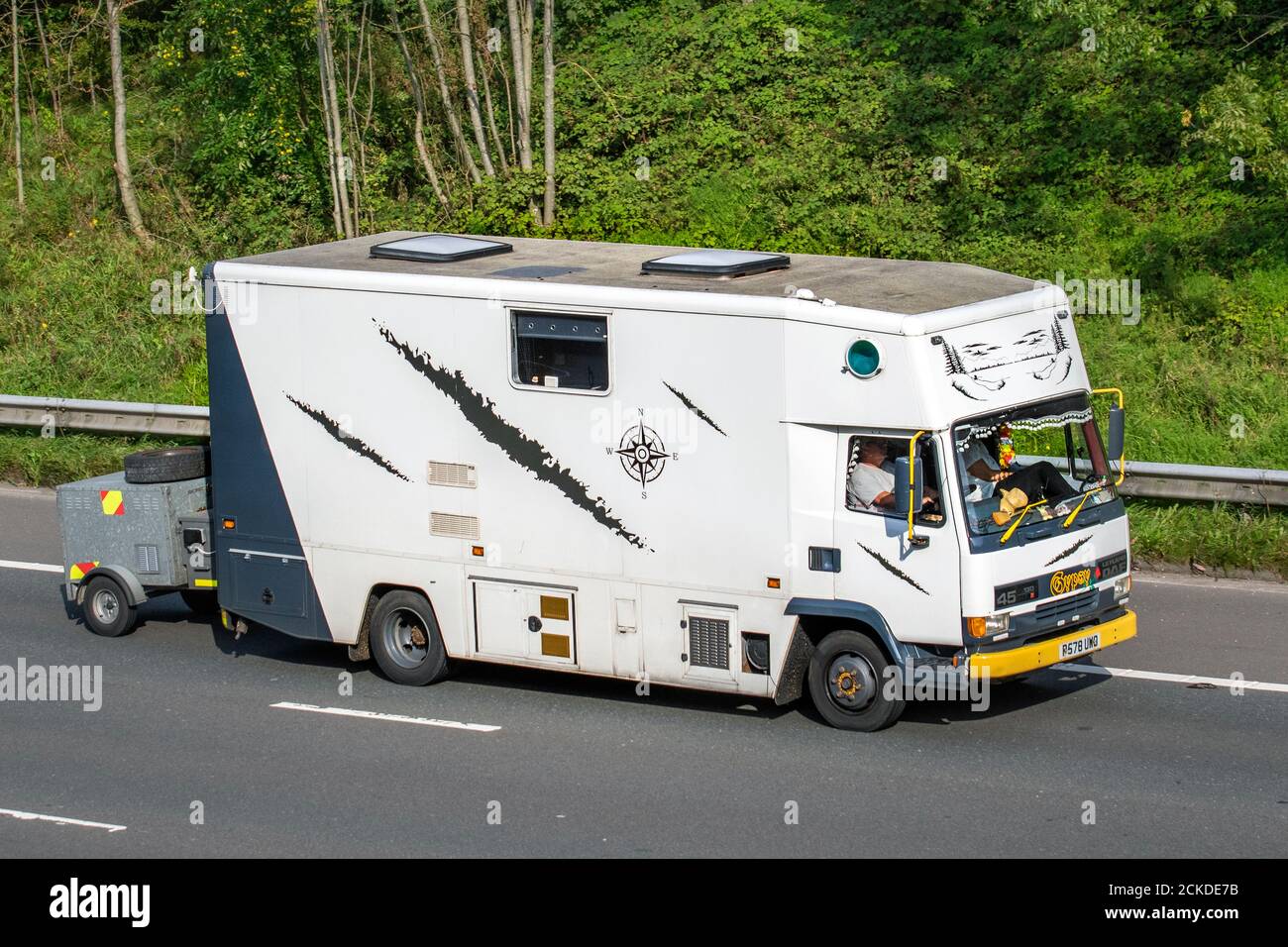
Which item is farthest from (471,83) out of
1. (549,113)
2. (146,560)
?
(146,560)

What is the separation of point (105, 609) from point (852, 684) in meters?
6.60

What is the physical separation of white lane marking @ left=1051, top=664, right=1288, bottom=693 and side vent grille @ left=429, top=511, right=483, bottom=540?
13.9ft

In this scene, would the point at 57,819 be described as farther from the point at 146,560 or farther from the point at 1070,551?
the point at 1070,551

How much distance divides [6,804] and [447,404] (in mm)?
3935

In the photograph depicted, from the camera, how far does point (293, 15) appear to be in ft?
78.1

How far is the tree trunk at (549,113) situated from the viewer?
69.1 feet

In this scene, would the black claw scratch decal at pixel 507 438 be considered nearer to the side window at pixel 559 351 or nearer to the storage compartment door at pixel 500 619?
the side window at pixel 559 351

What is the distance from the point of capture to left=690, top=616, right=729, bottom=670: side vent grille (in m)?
11.6

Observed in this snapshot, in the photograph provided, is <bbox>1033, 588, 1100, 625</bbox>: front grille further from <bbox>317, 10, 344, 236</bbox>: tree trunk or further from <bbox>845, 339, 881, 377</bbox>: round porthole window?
<bbox>317, 10, 344, 236</bbox>: tree trunk

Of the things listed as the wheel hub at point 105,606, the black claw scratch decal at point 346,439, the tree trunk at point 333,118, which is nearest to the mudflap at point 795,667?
the black claw scratch decal at point 346,439

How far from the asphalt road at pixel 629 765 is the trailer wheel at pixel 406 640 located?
0.16m

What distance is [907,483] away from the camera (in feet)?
35.8
